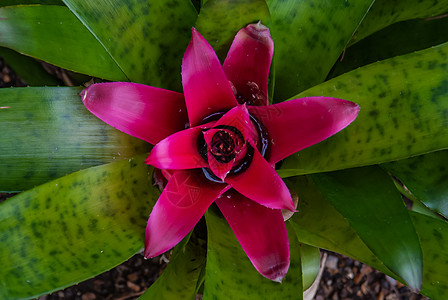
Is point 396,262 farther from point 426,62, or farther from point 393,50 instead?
point 393,50

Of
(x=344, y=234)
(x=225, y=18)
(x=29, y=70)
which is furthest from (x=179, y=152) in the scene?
(x=29, y=70)

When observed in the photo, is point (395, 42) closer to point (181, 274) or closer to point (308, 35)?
point (308, 35)

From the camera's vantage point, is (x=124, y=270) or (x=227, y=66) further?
(x=124, y=270)

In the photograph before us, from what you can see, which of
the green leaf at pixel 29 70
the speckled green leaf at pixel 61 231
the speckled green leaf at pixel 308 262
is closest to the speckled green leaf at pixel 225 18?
the speckled green leaf at pixel 61 231

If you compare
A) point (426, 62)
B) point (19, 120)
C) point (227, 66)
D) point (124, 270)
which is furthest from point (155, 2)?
point (124, 270)

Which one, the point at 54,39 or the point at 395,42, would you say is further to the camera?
the point at 395,42

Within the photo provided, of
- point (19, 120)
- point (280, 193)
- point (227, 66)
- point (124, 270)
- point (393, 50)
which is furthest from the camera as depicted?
point (124, 270)
